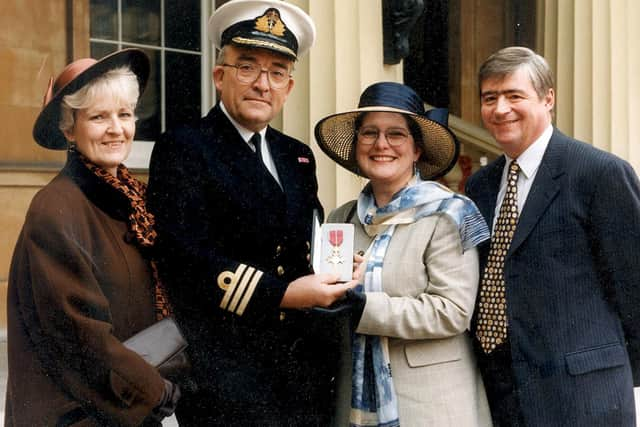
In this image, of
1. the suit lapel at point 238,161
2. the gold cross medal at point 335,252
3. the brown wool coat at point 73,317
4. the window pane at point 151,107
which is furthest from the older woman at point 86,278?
the window pane at point 151,107

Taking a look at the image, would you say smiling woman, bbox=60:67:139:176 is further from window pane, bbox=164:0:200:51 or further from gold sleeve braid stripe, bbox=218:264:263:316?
window pane, bbox=164:0:200:51

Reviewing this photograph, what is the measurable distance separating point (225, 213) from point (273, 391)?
59 centimetres

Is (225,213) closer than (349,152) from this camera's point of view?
Yes

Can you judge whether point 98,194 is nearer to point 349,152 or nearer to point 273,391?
point 273,391

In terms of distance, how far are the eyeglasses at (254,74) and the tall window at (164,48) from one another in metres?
2.83

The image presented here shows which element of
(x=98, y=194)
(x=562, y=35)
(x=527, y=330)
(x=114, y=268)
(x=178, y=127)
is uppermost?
(x=562, y=35)

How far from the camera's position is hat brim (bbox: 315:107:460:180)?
8.64 ft

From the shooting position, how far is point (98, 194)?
2.22 meters

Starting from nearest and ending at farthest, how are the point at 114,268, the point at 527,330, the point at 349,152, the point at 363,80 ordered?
the point at 114,268 → the point at 527,330 → the point at 349,152 → the point at 363,80

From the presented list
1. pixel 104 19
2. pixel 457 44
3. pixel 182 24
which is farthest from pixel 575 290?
pixel 457 44

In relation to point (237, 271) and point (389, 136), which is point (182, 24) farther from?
point (237, 271)

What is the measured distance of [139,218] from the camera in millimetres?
2303

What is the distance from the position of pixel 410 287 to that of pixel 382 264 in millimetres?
113

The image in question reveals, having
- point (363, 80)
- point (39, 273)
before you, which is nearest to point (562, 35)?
point (363, 80)
